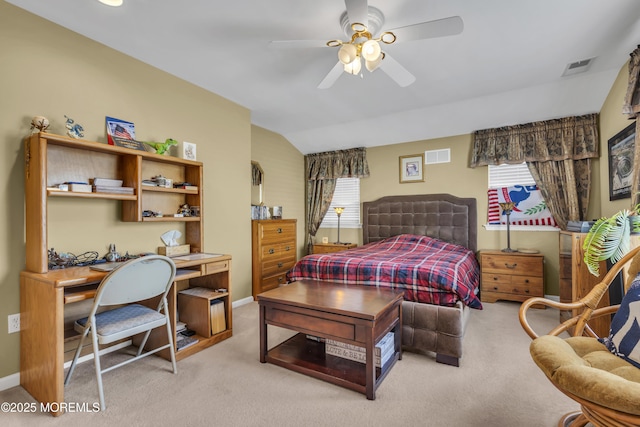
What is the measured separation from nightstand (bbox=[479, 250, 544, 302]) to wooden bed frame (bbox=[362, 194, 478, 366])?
44cm

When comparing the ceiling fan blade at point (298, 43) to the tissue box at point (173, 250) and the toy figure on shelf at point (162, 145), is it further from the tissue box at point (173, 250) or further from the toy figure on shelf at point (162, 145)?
the tissue box at point (173, 250)

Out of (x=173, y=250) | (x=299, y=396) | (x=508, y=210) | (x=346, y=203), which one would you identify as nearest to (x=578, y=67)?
(x=508, y=210)

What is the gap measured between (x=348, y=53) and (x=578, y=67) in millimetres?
2657

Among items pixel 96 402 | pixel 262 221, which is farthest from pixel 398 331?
pixel 262 221

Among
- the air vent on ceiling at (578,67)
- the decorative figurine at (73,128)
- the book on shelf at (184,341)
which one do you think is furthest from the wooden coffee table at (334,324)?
the air vent on ceiling at (578,67)

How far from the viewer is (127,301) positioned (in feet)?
6.58

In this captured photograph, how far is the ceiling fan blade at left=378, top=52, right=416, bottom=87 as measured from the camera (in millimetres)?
2316

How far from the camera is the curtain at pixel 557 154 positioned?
3758 millimetres

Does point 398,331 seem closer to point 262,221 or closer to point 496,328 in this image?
point 496,328

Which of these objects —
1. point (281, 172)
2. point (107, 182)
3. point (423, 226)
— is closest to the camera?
point (107, 182)

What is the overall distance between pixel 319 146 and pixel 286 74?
251 centimetres

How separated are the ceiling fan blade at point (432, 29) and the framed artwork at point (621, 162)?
2.18 meters

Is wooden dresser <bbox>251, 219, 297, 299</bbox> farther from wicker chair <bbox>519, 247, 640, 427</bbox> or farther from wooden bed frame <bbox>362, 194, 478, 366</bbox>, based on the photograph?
wicker chair <bbox>519, 247, 640, 427</bbox>

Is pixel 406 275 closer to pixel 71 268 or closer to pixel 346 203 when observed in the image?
pixel 71 268
